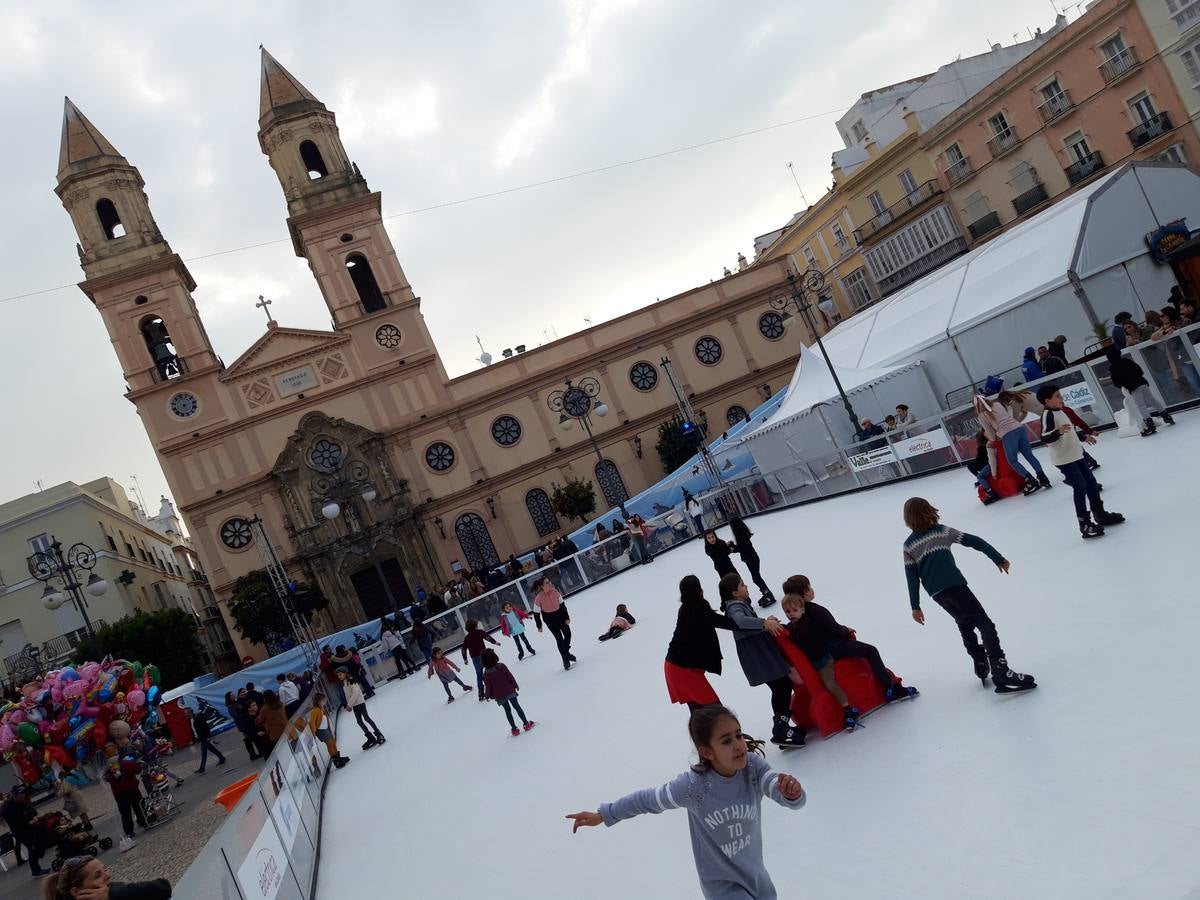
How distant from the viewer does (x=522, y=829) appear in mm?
7566

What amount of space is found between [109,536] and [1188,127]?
4669 cm

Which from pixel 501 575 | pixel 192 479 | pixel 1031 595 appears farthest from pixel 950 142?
pixel 1031 595

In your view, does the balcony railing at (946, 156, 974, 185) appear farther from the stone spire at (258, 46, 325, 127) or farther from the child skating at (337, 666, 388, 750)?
the child skating at (337, 666, 388, 750)

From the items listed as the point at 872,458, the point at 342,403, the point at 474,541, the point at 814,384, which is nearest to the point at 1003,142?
the point at 814,384

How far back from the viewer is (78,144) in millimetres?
36875

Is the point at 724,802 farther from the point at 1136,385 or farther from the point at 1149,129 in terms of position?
the point at 1149,129

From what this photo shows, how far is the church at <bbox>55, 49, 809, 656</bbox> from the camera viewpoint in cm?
3578

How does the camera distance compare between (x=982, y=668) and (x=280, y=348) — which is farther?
(x=280, y=348)

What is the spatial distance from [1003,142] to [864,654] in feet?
105

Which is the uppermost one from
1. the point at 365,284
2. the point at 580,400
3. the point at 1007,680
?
the point at 365,284

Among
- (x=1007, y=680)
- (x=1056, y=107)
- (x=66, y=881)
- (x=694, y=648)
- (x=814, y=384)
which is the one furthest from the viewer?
(x=1056, y=107)

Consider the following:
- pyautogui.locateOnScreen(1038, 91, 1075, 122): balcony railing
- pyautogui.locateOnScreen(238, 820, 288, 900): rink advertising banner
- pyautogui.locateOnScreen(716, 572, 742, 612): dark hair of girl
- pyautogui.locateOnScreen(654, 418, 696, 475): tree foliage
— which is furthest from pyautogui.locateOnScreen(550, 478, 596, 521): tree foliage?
pyautogui.locateOnScreen(238, 820, 288, 900): rink advertising banner

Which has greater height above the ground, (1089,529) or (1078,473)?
(1078,473)

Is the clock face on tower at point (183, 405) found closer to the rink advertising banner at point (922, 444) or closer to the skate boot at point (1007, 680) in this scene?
the rink advertising banner at point (922, 444)
